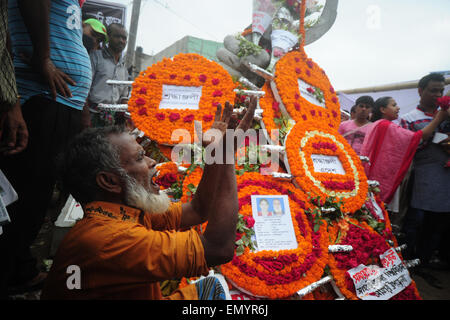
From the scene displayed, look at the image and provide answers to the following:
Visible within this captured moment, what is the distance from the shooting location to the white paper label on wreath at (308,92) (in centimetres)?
402

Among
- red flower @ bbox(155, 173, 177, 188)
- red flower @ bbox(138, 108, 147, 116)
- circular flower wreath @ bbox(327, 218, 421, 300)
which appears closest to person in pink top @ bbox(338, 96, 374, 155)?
circular flower wreath @ bbox(327, 218, 421, 300)

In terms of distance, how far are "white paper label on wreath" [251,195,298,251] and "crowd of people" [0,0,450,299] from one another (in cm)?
80

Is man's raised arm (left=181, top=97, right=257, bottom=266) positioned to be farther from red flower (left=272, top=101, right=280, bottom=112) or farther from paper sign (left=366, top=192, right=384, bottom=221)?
paper sign (left=366, top=192, right=384, bottom=221)

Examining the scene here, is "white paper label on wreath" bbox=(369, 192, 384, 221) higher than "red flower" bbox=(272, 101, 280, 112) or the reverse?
the reverse

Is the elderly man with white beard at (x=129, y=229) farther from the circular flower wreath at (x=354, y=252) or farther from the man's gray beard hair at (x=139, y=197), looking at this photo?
the circular flower wreath at (x=354, y=252)

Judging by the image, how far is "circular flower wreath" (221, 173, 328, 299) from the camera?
2137mm

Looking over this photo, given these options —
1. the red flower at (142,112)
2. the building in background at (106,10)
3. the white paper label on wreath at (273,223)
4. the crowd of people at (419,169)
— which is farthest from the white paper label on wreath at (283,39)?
the building in background at (106,10)

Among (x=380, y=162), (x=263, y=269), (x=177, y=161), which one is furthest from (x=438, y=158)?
(x=177, y=161)

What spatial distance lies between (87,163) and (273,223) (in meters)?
1.84

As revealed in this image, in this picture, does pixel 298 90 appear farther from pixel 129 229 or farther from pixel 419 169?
pixel 129 229

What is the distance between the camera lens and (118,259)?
1.12 meters

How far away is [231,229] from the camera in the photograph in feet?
4.45

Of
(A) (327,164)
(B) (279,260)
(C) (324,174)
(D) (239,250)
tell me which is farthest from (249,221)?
(A) (327,164)
